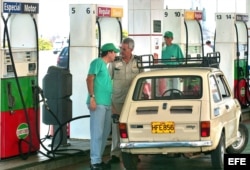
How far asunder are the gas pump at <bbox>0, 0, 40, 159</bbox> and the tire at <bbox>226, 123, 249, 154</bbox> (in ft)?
9.74

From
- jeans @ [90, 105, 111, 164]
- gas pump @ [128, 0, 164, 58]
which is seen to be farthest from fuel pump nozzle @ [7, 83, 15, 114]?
gas pump @ [128, 0, 164, 58]

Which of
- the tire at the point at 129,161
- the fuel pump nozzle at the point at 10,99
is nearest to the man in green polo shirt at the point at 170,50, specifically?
the tire at the point at 129,161

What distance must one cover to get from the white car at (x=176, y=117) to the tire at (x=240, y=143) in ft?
2.47

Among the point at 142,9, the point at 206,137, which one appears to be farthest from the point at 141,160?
the point at 142,9

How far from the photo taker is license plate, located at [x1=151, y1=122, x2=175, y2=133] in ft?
28.4

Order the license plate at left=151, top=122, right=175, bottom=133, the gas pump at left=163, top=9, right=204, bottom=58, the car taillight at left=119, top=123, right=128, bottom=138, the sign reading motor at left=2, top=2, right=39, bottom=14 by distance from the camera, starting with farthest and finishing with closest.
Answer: the gas pump at left=163, top=9, right=204, bottom=58, the sign reading motor at left=2, top=2, right=39, bottom=14, the car taillight at left=119, top=123, right=128, bottom=138, the license plate at left=151, top=122, right=175, bottom=133

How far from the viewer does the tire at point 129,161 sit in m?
9.13

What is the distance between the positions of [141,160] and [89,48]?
225 centimetres

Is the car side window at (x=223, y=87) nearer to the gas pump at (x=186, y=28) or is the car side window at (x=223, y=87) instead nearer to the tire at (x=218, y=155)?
the tire at (x=218, y=155)

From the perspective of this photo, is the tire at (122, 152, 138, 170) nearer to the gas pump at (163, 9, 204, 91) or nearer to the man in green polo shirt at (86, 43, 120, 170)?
the man in green polo shirt at (86, 43, 120, 170)

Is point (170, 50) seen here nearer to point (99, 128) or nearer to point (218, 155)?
point (99, 128)

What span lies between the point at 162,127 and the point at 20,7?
110 inches

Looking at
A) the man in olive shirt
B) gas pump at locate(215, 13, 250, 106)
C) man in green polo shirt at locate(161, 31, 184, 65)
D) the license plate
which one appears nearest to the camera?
the license plate

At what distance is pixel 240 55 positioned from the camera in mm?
16453
